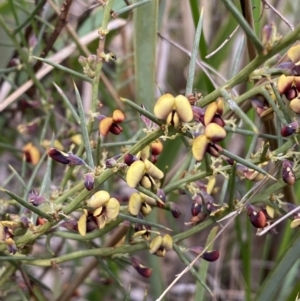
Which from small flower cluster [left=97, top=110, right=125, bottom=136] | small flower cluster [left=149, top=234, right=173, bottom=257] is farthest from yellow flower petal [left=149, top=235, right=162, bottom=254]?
small flower cluster [left=97, top=110, right=125, bottom=136]

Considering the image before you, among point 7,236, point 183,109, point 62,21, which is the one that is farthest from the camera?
point 62,21

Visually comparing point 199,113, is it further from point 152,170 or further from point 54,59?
point 54,59

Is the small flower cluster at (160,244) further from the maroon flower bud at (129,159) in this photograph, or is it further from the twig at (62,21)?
the twig at (62,21)

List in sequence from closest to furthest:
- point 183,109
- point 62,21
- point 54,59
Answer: point 183,109 < point 62,21 < point 54,59

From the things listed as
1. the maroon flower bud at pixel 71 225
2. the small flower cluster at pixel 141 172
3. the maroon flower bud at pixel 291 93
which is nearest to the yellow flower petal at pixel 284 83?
the maroon flower bud at pixel 291 93

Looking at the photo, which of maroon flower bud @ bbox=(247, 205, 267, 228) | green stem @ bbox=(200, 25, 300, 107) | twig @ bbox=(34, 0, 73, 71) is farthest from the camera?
twig @ bbox=(34, 0, 73, 71)

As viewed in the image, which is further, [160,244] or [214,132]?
[160,244]

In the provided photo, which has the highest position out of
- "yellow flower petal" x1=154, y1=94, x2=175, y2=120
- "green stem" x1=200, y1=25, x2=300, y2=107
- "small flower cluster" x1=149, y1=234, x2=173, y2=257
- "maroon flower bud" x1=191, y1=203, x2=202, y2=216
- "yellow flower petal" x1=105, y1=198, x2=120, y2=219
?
"green stem" x1=200, y1=25, x2=300, y2=107

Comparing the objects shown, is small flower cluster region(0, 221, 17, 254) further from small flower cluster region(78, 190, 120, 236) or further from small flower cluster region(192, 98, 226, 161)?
small flower cluster region(192, 98, 226, 161)

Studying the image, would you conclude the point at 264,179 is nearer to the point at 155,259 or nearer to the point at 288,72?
the point at 288,72

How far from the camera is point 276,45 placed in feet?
1.01

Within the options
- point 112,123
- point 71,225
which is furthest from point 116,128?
point 71,225

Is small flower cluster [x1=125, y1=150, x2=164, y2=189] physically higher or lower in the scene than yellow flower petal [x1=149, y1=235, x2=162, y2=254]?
higher

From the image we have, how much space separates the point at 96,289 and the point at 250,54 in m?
0.47
